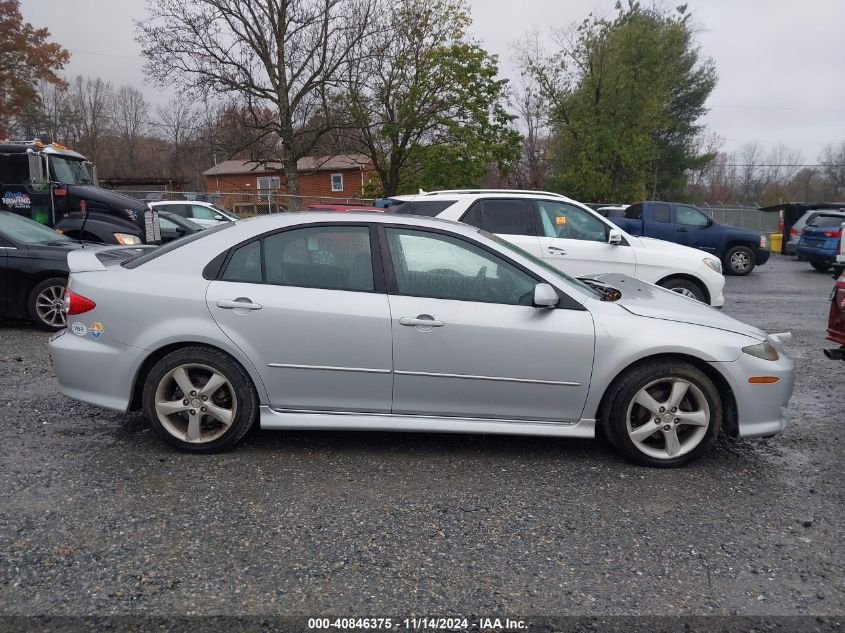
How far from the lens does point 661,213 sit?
15820 millimetres

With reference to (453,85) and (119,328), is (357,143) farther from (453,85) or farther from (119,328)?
(119,328)

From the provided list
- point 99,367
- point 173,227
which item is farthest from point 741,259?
point 99,367

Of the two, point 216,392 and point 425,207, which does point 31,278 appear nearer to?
point 425,207

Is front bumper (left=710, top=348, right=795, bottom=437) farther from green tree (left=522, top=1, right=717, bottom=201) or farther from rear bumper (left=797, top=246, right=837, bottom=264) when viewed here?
green tree (left=522, top=1, right=717, bottom=201)

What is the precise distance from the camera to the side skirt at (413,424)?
4.11m

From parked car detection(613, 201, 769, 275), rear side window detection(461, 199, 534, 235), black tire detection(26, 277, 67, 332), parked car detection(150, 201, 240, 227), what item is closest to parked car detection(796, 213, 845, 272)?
parked car detection(613, 201, 769, 275)

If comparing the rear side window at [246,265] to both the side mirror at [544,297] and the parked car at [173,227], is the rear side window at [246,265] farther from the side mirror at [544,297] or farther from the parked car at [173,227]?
the parked car at [173,227]

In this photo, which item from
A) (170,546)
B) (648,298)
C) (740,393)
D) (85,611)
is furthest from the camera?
(648,298)

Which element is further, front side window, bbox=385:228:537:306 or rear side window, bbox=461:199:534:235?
rear side window, bbox=461:199:534:235

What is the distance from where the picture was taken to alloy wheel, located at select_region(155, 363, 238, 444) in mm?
4125

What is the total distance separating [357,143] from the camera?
2936cm

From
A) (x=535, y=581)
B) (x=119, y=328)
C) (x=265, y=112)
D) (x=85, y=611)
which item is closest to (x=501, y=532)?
(x=535, y=581)

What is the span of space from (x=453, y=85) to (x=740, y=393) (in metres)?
26.7

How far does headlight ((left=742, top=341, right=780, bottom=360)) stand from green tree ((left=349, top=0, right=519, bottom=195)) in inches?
968
